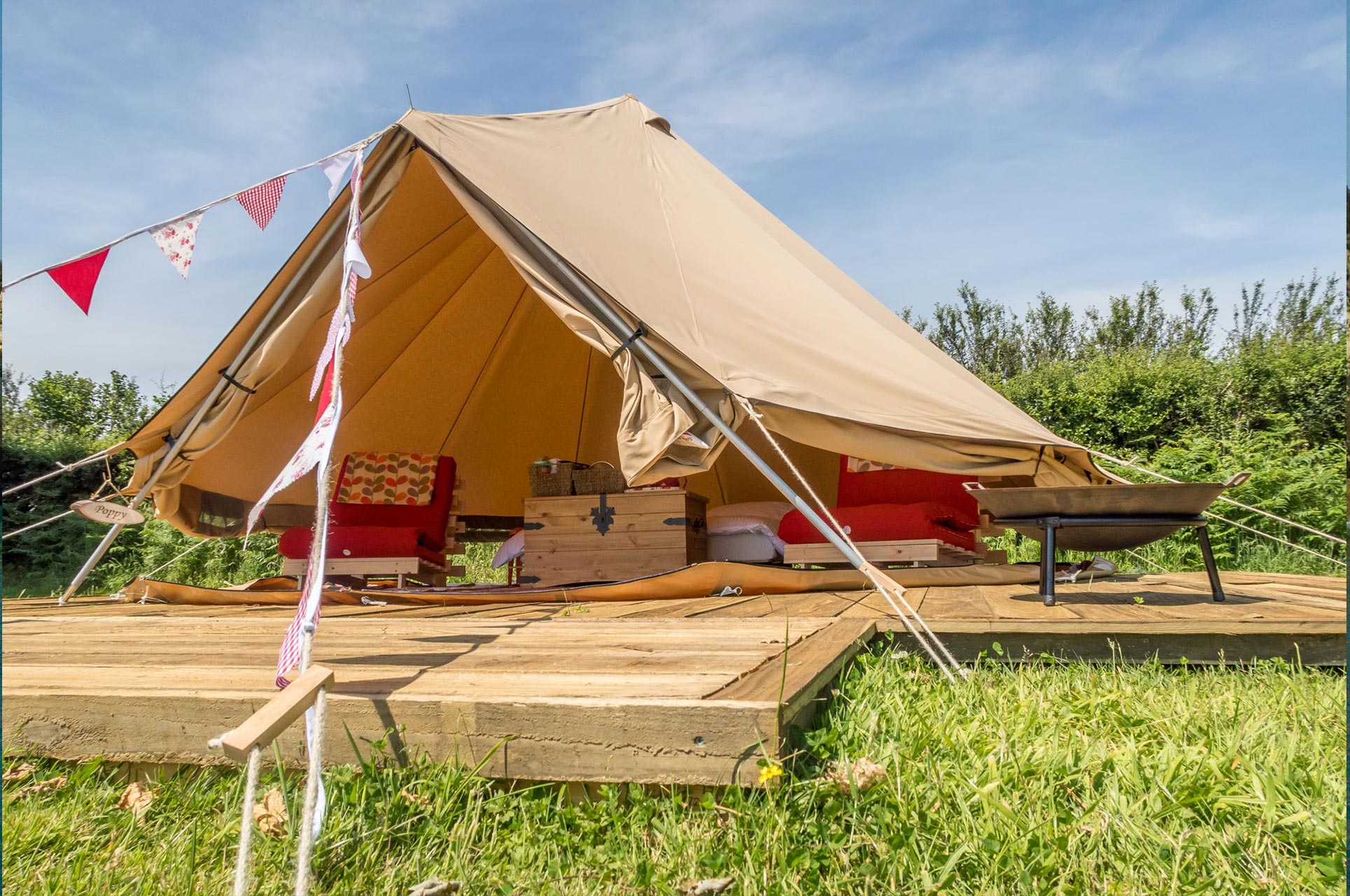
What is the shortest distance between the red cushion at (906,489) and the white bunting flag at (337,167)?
275cm

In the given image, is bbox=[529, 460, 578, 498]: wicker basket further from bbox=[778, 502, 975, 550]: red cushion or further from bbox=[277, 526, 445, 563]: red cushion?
bbox=[778, 502, 975, 550]: red cushion

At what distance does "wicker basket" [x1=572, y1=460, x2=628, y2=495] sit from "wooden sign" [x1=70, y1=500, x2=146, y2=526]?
74.3 inches

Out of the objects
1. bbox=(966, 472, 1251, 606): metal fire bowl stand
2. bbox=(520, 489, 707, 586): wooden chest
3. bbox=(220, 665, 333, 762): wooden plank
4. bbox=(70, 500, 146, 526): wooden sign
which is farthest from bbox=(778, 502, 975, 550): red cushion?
bbox=(220, 665, 333, 762): wooden plank

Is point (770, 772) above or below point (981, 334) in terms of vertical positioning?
below

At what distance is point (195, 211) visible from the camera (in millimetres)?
2859

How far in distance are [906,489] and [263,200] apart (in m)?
3.17

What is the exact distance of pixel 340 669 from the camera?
5.17 feet

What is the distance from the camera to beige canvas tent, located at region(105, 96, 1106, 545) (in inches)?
114

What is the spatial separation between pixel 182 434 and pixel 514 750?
282cm

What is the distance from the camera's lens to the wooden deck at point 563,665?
1.19 meters

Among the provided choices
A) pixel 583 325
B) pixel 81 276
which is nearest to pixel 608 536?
pixel 583 325

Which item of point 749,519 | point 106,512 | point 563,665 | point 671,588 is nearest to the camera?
point 563,665

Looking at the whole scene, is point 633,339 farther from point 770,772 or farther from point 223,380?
point 770,772

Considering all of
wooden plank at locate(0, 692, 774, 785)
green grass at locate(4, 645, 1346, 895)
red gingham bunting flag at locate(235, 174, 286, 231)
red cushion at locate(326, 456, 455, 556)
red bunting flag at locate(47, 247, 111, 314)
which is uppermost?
red gingham bunting flag at locate(235, 174, 286, 231)
